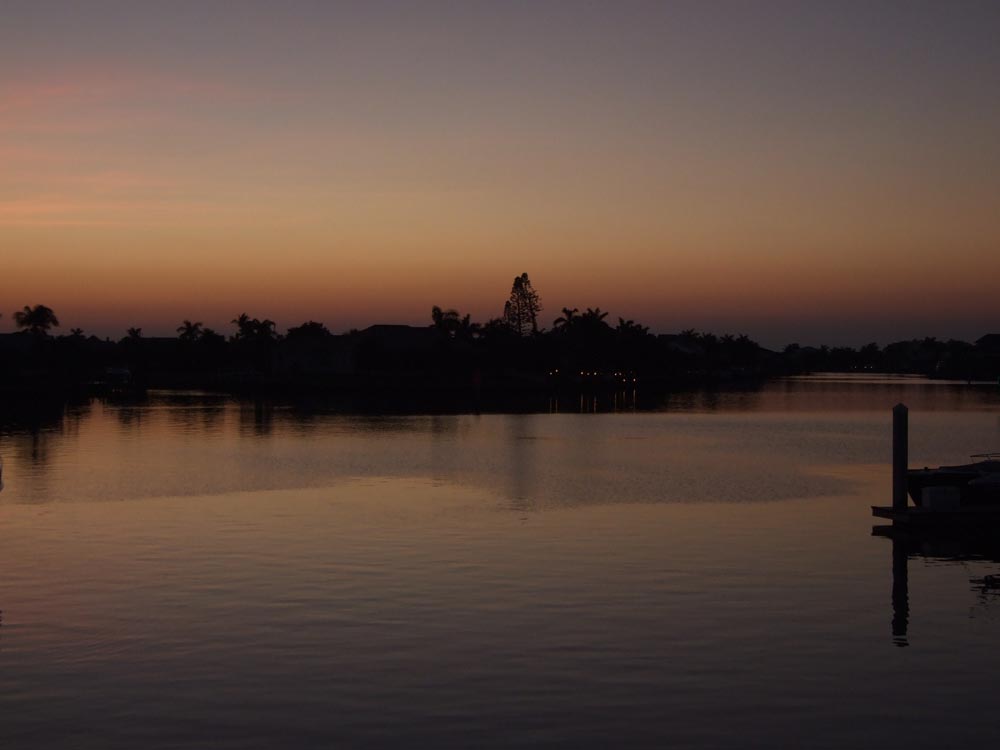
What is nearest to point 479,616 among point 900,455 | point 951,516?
point 951,516

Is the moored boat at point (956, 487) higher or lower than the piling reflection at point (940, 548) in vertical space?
higher

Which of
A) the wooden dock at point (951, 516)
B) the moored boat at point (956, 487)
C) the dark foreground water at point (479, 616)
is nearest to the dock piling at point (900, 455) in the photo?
the moored boat at point (956, 487)

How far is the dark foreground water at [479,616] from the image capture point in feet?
44.8

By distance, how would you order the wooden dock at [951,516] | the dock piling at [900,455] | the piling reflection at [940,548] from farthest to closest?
the dock piling at [900,455]
the wooden dock at [951,516]
the piling reflection at [940,548]

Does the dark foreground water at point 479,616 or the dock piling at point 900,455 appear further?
the dock piling at point 900,455

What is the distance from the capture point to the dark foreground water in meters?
13.7

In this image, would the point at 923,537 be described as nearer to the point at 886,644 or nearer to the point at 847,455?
the point at 886,644

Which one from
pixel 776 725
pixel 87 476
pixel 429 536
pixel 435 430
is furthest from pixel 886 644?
pixel 435 430

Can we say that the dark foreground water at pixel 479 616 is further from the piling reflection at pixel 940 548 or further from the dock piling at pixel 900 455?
the dock piling at pixel 900 455

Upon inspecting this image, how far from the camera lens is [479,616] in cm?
1934

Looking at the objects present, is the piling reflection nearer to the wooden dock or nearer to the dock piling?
the wooden dock

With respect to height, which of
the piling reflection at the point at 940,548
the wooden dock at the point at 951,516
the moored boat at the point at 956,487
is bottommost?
the piling reflection at the point at 940,548

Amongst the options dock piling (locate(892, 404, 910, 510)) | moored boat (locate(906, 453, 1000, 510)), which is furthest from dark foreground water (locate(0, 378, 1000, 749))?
dock piling (locate(892, 404, 910, 510))

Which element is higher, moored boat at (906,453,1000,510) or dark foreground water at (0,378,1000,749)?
moored boat at (906,453,1000,510)
